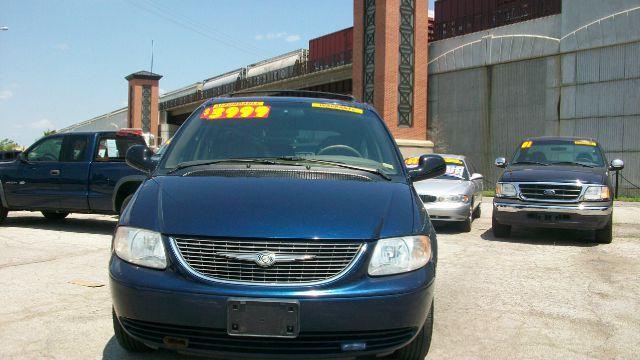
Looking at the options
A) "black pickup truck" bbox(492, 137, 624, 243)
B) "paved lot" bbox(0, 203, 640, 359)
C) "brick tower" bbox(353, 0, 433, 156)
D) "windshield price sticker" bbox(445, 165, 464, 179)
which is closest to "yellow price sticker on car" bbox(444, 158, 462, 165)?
"windshield price sticker" bbox(445, 165, 464, 179)

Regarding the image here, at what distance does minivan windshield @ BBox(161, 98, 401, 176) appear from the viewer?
13.2 ft

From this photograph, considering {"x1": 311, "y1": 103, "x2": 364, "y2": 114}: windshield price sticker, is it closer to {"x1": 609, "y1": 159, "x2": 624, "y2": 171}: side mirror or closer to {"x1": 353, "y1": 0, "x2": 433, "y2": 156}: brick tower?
{"x1": 609, "y1": 159, "x2": 624, "y2": 171}: side mirror

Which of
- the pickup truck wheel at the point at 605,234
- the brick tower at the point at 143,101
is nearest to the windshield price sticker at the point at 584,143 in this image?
the pickup truck wheel at the point at 605,234

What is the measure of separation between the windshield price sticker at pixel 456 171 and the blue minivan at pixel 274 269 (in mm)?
8256

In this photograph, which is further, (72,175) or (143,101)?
→ (143,101)

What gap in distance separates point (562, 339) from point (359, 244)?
2194 millimetres

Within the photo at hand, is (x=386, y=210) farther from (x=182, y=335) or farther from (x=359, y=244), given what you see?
(x=182, y=335)

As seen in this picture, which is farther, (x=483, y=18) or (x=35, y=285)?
(x=483, y=18)

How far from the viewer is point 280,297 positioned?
2691mm

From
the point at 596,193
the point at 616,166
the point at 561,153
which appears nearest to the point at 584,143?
the point at 561,153

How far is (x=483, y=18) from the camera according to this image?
3109cm

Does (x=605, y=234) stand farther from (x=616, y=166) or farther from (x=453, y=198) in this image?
(x=453, y=198)

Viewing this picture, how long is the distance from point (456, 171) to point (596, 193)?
325cm

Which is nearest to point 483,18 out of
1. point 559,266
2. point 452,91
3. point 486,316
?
point 452,91
